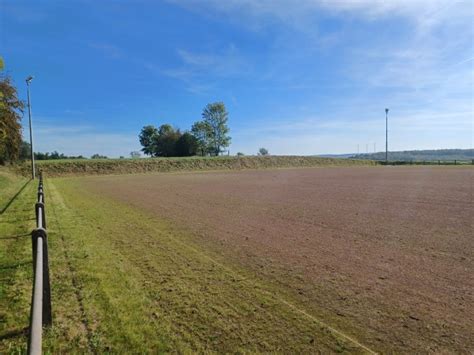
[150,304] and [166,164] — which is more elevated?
[166,164]

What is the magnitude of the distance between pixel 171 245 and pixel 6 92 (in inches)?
847

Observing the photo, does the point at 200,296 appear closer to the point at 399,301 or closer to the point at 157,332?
the point at 157,332

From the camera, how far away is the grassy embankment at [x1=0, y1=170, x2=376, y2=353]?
3.30 m

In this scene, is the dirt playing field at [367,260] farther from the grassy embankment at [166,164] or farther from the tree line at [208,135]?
the tree line at [208,135]

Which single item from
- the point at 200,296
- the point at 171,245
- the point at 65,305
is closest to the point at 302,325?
the point at 200,296

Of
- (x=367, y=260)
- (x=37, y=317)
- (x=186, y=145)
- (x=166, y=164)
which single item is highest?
(x=186, y=145)

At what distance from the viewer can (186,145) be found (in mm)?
82750

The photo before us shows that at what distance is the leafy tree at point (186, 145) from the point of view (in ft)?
272

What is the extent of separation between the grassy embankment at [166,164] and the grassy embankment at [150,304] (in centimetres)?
3794

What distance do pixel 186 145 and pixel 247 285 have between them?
79799 mm

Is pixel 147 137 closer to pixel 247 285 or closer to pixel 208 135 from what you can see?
pixel 208 135

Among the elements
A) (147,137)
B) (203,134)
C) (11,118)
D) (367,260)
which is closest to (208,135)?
(203,134)

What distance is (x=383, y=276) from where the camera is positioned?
16.7 feet

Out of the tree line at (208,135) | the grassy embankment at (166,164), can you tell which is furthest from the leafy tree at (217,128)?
the grassy embankment at (166,164)
